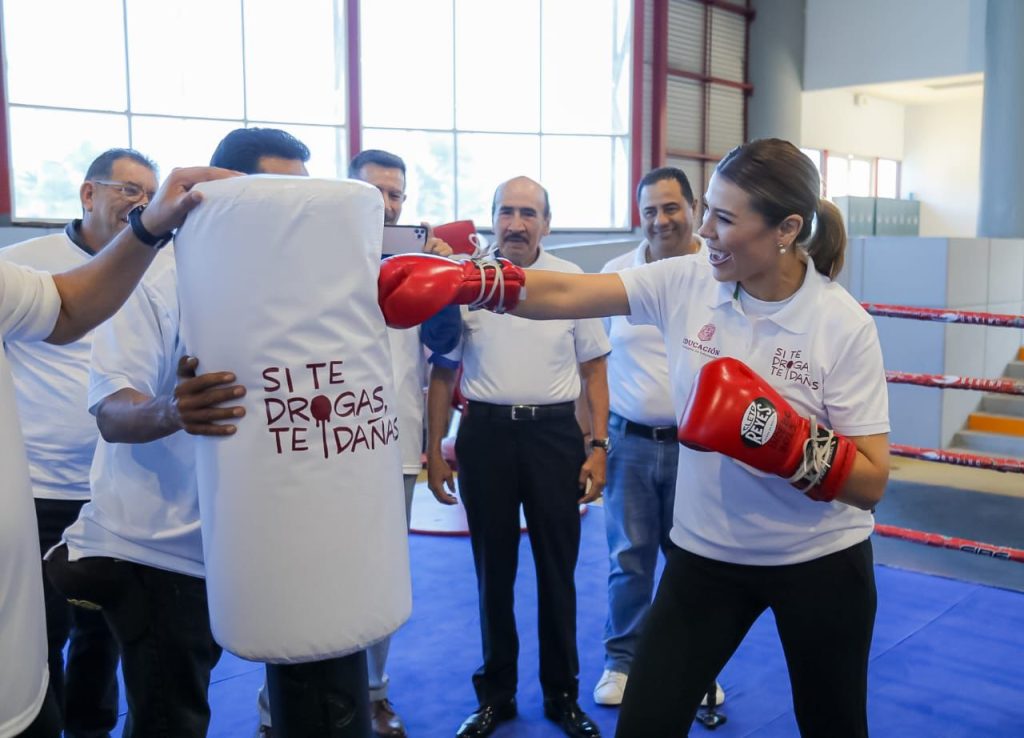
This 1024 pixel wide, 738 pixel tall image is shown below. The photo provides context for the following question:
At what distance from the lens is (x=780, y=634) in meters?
1.77

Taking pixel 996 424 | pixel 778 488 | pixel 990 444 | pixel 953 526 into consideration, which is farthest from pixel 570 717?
pixel 996 424

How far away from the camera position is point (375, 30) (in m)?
9.45

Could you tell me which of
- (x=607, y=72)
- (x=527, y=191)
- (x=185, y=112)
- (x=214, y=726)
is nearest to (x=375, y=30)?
(x=185, y=112)

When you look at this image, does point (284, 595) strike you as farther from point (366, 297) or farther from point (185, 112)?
point (185, 112)

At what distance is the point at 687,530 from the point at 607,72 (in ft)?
33.7

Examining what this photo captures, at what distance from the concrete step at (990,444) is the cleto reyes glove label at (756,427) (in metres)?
6.32

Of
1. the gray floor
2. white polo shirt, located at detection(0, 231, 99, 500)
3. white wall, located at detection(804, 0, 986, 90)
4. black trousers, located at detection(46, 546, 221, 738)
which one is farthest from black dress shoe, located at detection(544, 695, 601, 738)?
white wall, located at detection(804, 0, 986, 90)

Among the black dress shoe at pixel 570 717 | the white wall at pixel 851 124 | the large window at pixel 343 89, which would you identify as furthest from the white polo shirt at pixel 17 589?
the white wall at pixel 851 124

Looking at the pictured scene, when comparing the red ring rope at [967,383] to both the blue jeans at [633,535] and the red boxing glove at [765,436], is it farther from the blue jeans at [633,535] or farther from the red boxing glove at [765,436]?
the red boxing glove at [765,436]

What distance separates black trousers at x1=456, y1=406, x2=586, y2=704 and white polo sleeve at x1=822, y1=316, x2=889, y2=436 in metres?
1.06

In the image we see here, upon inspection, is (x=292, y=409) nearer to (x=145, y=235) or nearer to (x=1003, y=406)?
(x=145, y=235)

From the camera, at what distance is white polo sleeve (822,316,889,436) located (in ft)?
5.75

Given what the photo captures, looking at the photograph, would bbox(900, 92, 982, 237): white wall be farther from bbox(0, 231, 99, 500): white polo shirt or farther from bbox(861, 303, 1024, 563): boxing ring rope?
bbox(0, 231, 99, 500): white polo shirt

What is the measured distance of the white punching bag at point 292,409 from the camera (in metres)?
1.34
